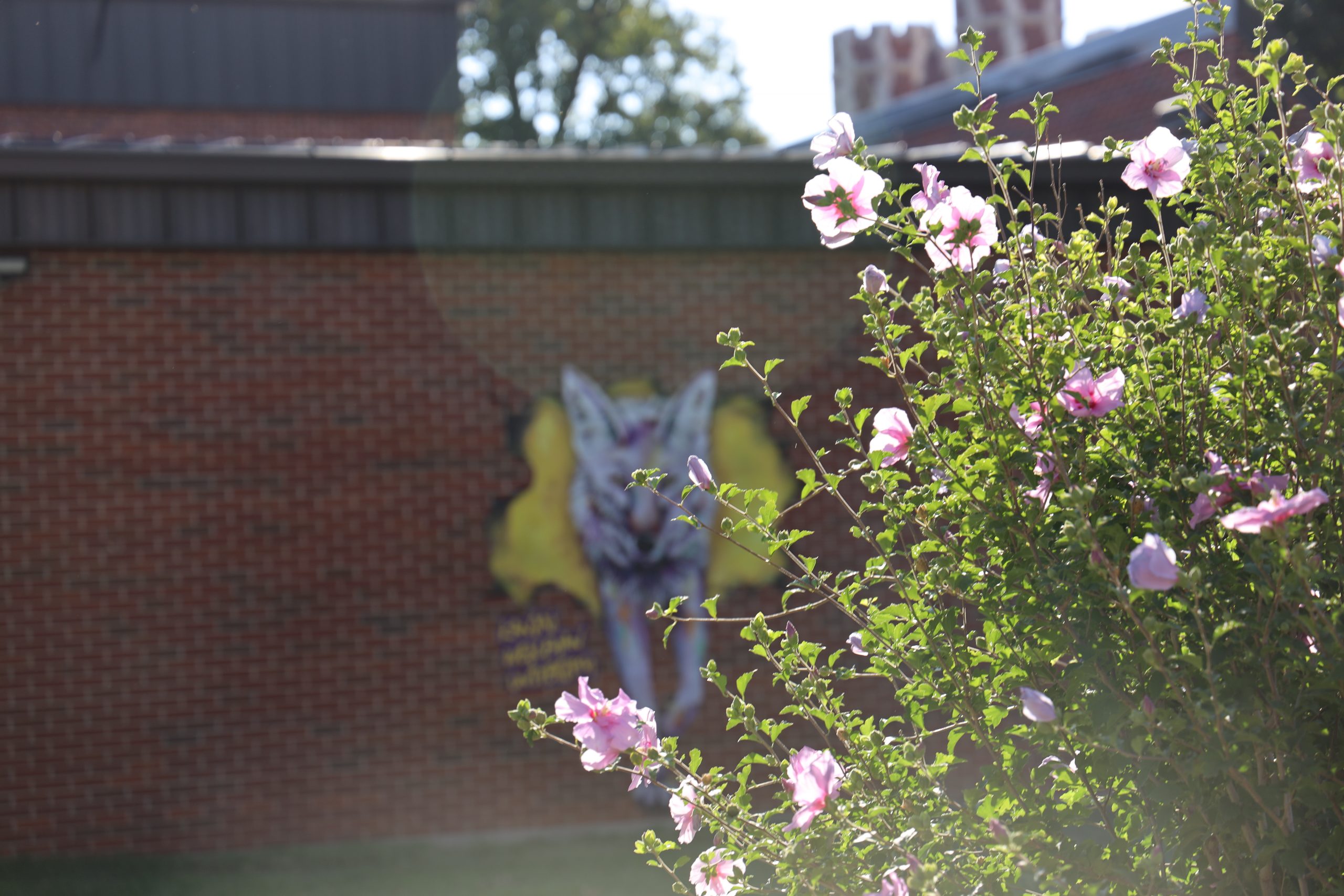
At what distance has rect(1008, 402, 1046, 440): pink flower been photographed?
2.10 meters

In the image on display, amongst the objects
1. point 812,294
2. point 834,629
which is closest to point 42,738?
point 834,629

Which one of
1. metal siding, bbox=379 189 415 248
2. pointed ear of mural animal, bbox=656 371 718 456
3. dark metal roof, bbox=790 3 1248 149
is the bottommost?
pointed ear of mural animal, bbox=656 371 718 456

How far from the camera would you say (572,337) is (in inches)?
296

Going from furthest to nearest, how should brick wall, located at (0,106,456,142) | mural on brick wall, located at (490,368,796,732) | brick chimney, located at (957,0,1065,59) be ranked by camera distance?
1. brick chimney, located at (957,0,1065,59)
2. brick wall, located at (0,106,456,142)
3. mural on brick wall, located at (490,368,796,732)

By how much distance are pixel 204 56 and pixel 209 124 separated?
0.91m

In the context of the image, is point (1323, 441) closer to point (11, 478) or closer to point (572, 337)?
point (572, 337)

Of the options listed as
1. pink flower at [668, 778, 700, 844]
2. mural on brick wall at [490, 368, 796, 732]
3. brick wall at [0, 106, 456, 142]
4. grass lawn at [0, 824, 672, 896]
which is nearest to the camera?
pink flower at [668, 778, 700, 844]

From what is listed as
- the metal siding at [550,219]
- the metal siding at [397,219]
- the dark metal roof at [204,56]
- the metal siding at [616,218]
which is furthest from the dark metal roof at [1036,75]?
the metal siding at [397,219]

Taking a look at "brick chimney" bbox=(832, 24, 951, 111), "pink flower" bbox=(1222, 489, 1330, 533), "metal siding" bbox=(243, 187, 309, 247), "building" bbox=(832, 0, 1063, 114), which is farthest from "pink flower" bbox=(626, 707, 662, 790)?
"brick chimney" bbox=(832, 24, 951, 111)

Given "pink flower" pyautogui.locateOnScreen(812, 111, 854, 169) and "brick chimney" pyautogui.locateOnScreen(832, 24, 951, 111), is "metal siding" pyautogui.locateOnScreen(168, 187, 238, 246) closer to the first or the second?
"pink flower" pyautogui.locateOnScreen(812, 111, 854, 169)

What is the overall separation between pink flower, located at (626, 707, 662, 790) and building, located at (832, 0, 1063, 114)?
80.3 feet

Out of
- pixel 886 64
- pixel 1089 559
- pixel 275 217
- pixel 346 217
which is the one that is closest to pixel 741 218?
pixel 346 217

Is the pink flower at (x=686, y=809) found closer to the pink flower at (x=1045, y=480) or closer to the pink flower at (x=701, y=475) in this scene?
the pink flower at (x=701, y=475)

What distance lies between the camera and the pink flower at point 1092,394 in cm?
204
